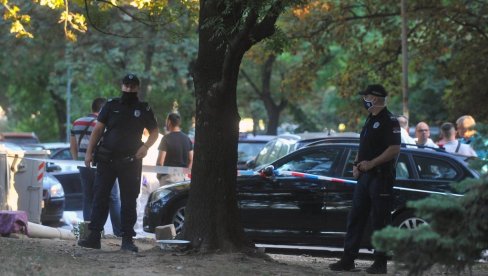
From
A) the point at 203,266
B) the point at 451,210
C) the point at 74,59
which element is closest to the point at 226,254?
the point at 203,266

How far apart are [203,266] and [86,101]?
35007 mm

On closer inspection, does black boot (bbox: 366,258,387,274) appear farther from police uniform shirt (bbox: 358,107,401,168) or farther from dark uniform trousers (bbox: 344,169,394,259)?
police uniform shirt (bbox: 358,107,401,168)

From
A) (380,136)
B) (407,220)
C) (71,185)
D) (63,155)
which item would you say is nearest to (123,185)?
(380,136)

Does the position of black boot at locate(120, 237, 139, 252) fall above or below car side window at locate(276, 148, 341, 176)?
below

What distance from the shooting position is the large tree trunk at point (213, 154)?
26.2 ft

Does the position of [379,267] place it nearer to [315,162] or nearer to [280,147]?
[315,162]

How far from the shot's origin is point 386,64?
2239cm

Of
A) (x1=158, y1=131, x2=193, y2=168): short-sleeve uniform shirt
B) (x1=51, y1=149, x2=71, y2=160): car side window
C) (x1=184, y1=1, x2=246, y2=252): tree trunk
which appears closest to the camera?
(x1=184, y1=1, x2=246, y2=252): tree trunk

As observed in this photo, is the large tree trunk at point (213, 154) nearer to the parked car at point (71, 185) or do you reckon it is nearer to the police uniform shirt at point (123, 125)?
the police uniform shirt at point (123, 125)

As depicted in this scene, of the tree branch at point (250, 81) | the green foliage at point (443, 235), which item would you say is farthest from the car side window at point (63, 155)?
the tree branch at point (250, 81)

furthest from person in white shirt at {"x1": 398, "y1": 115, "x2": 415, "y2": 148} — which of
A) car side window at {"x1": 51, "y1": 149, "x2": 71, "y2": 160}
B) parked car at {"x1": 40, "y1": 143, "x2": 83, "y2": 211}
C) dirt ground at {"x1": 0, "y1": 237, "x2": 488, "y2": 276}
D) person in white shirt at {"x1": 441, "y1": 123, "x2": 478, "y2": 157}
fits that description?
car side window at {"x1": 51, "y1": 149, "x2": 71, "y2": 160}

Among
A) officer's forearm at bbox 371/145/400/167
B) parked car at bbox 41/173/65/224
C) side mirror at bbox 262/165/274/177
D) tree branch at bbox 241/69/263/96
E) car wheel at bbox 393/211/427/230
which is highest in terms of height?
tree branch at bbox 241/69/263/96

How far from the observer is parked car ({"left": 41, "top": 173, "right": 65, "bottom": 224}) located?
46.0ft

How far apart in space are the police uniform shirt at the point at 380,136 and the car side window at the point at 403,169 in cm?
277
